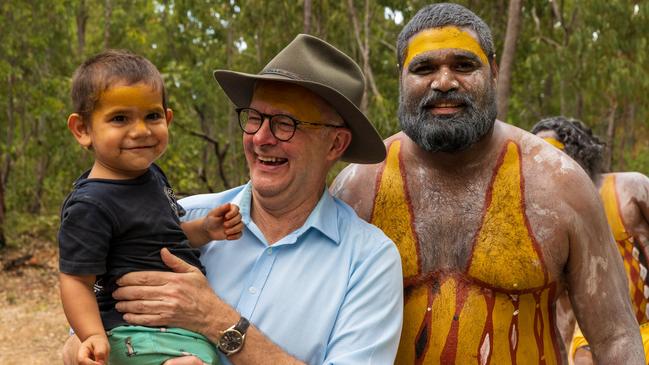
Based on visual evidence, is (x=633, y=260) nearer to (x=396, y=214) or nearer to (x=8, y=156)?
(x=396, y=214)

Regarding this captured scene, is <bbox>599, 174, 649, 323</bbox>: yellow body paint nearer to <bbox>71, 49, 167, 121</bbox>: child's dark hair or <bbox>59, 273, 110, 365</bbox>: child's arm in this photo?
<bbox>71, 49, 167, 121</bbox>: child's dark hair

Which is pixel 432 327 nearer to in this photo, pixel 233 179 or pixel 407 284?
pixel 407 284

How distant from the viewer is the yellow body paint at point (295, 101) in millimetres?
2582

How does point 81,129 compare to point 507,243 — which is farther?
point 507,243

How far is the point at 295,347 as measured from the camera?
2.44 meters

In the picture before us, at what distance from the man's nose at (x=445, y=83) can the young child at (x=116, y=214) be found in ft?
2.93

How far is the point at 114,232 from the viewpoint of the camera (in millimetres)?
2303

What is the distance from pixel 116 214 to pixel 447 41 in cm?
122

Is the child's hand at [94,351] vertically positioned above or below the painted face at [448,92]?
below

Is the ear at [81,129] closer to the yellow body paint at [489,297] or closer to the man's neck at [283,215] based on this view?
the man's neck at [283,215]

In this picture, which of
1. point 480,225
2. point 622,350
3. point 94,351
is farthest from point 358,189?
point 94,351

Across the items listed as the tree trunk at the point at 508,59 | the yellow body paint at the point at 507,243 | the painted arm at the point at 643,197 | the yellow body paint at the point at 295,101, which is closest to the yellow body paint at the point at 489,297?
the yellow body paint at the point at 507,243

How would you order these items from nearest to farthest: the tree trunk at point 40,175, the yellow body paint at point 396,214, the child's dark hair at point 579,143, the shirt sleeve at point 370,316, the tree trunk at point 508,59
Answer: the shirt sleeve at point 370,316
the yellow body paint at point 396,214
the child's dark hair at point 579,143
the tree trunk at point 508,59
the tree trunk at point 40,175

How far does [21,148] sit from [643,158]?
1877 centimetres
